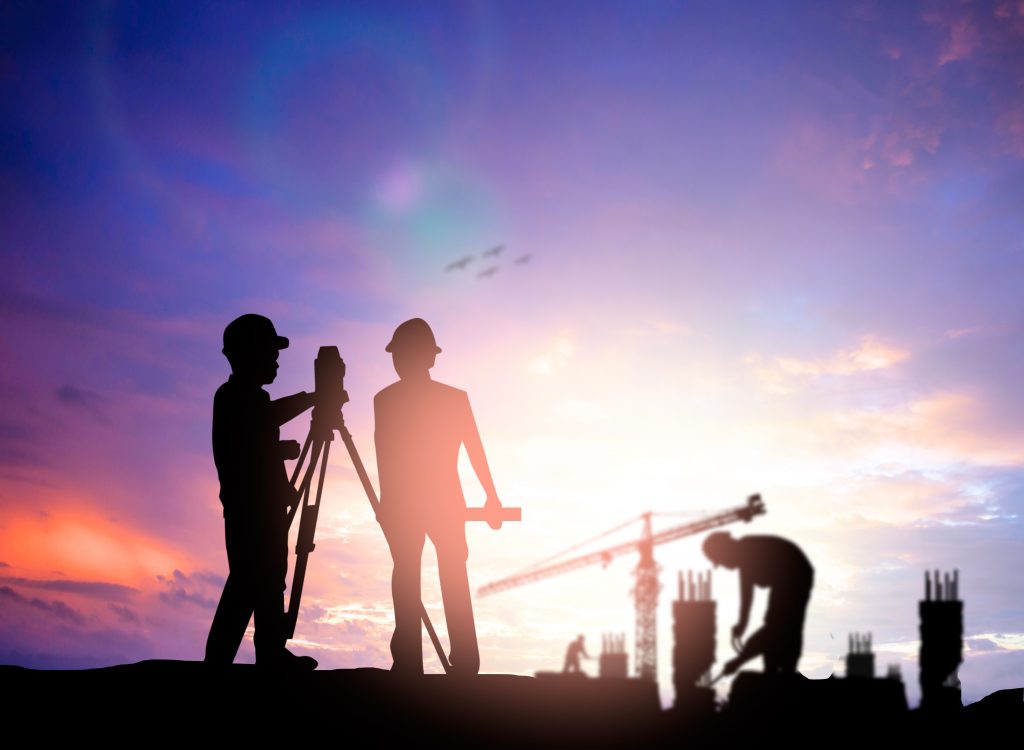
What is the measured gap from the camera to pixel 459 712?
38.9 ft

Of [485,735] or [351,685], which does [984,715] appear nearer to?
[485,735]

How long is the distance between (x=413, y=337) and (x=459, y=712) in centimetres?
515

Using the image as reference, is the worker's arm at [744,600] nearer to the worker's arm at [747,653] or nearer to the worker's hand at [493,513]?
the worker's arm at [747,653]

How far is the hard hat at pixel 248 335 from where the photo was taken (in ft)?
44.9

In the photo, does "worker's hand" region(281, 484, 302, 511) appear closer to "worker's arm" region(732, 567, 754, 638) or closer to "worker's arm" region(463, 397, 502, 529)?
"worker's arm" region(463, 397, 502, 529)

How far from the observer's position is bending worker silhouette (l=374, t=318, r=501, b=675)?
13.6 meters

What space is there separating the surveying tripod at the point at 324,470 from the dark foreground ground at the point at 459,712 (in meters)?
1.08

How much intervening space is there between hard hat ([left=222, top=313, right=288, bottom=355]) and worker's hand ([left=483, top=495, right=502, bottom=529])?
379cm

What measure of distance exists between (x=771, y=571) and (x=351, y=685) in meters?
6.16

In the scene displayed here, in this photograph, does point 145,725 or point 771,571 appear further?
point 145,725

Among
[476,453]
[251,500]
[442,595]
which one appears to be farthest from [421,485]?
[251,500]

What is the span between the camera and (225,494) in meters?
13.4

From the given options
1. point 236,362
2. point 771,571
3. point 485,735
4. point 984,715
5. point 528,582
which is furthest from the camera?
point 528,582

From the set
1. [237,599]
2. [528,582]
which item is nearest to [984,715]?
[237,599]
